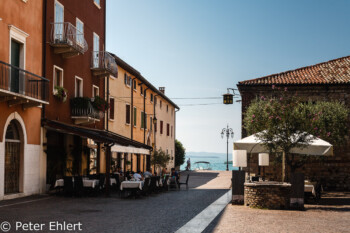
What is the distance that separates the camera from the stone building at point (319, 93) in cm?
2675

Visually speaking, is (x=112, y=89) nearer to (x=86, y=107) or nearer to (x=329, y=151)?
(x=86, y=107)

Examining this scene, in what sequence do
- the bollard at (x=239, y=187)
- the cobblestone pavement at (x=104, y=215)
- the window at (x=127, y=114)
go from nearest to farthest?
the cobblestone pavement at (x=104, y=215), the bollard at (x=239, y=187), the window at (x=127, y=114)

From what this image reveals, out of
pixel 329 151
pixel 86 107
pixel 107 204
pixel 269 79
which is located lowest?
pixel 107 204

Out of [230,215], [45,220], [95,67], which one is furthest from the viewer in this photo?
[95,67]

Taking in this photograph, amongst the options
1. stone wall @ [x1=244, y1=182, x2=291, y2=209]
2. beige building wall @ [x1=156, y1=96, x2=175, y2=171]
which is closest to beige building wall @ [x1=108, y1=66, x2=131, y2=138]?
beige building wall @ [x1=156, y1=96, x2=175, y2=171]

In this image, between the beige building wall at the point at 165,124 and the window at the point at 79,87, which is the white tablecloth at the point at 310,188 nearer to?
the window at the point at 79,87

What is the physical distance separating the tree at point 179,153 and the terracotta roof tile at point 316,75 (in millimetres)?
30894

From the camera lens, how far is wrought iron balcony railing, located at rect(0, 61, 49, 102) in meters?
15.7

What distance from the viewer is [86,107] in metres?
23.0

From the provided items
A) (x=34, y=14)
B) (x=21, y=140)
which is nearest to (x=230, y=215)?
(x=21, y=140)

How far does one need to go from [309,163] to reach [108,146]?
42.5ft

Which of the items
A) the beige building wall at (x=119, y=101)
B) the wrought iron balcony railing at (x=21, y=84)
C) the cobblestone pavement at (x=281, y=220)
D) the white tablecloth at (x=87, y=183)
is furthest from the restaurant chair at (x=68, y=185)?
the beige building wall at (x=119, y=101)

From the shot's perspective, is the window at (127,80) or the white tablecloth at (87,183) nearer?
the white tablecloth at (87,183)

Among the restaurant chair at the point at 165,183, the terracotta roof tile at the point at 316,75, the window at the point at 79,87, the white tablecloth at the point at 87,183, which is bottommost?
the restaurant chair at the point at 165,183
